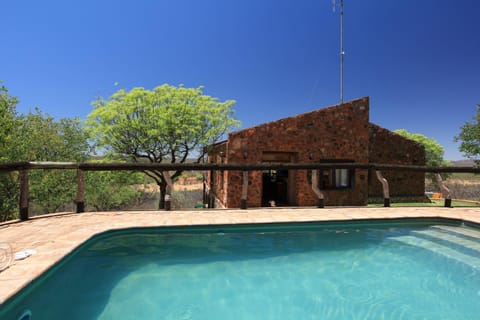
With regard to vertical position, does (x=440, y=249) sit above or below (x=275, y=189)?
below

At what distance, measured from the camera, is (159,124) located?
15289mm

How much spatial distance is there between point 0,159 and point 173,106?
8877mm

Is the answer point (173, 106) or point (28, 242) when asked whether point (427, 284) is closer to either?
point (28, 242)

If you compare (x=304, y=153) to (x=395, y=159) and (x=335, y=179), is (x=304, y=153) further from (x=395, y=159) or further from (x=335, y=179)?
(x=395, y=159)

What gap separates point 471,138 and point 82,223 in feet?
87.1

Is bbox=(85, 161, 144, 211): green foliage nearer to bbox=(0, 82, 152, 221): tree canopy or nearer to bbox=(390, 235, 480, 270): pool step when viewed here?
bbox=(0, 82, 152, 221): tree canopy

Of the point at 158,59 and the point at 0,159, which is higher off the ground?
the point at 158,59

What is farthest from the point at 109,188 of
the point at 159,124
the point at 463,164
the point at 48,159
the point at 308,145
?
the point at 463,164

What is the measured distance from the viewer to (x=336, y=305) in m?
3.09

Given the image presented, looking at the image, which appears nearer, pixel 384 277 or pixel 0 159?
pixel 384 277

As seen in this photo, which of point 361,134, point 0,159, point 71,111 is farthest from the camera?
point 71,111

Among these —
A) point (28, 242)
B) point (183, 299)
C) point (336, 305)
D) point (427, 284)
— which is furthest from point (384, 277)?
point (28, 242)

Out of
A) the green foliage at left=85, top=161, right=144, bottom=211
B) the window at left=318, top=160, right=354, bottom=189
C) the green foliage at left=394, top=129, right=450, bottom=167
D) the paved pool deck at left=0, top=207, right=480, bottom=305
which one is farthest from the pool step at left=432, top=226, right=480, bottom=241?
the green foliage at left=394, top=129, right=450, bottom=167

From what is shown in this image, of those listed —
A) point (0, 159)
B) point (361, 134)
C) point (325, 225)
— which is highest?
point (361, 134)
